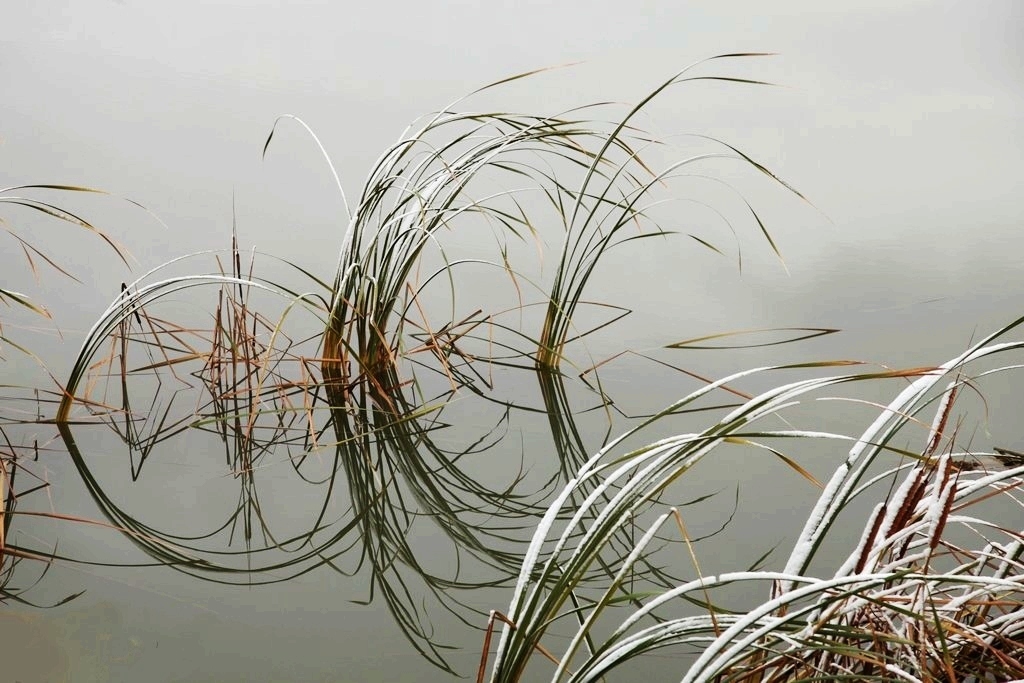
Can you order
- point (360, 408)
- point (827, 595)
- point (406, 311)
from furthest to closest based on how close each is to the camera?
Result: 1. point (406, 311)
2. point (360, 408)
3. point (827, 595)

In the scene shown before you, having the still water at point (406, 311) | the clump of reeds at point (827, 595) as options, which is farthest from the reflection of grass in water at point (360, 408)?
the clump of reeds at point (827, 595)

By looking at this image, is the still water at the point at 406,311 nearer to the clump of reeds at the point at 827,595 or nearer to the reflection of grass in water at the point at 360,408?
the reflection of grass in water at the point at 360,408

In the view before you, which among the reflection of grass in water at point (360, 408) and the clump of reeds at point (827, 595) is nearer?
the clump of reeds at point (827, 595)

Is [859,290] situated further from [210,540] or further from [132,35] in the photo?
[132,35]

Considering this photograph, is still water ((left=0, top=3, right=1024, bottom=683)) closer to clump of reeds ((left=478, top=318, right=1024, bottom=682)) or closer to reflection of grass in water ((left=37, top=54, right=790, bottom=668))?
reflection of grass in water ((left=37, top=54, right=790, bottom=668))

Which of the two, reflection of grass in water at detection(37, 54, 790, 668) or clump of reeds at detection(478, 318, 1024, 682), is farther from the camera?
reflection of grass in water at detection(37, 54, 790, 668)

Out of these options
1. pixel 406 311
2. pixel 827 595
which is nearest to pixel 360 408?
pixel 406 311

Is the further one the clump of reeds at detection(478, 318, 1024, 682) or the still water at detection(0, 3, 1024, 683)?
the still water at detection(0, 3, 1024, 683)

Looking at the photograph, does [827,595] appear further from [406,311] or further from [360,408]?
[406,311]

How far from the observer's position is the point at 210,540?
109 cm

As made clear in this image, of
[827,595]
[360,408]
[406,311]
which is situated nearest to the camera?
[827,595]

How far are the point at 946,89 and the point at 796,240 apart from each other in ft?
4.79

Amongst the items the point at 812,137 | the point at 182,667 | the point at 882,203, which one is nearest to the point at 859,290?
the point at 882,203

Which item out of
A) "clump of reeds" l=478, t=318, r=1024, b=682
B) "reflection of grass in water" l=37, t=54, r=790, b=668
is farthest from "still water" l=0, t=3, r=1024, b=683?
"clump of reeds" l=478, t=318, r=1024, b=682
